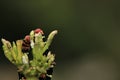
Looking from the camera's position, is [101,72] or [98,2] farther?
[98,2]

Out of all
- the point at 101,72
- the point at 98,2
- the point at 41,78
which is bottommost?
the point at 41,78

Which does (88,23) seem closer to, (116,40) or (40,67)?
(116,40)

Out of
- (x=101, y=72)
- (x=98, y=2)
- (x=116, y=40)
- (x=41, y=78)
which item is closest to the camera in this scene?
(x=41, y=78)

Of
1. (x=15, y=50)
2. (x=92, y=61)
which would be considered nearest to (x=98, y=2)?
(x=92, y=61)

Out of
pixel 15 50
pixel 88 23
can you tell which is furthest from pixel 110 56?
pixel 15 50

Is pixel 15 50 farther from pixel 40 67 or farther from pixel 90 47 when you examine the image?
pixel 90 47

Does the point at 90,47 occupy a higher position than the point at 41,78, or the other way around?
the point at 90,47

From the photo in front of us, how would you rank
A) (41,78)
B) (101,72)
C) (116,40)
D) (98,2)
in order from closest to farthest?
(41,78), (101,72), (116,40), (98,2)
